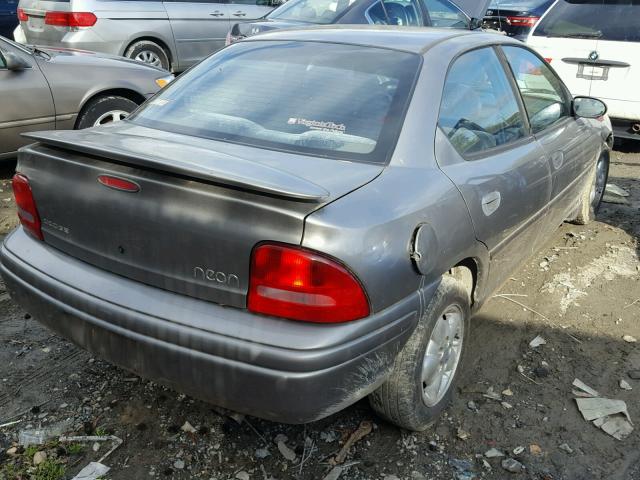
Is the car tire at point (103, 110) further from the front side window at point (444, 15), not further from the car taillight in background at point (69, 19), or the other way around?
the front side window at point (444, 15)

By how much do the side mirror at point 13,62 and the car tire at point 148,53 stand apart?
3256 millimetres

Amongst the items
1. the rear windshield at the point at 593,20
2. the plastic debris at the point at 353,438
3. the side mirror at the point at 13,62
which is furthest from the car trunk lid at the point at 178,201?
the rear windshield at the point at 593,20

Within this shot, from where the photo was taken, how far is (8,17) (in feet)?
A: 34.3

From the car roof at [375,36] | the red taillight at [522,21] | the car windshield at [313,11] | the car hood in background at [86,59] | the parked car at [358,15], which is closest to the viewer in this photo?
the car roof at [375,36]

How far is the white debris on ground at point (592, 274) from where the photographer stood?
4.01 metres

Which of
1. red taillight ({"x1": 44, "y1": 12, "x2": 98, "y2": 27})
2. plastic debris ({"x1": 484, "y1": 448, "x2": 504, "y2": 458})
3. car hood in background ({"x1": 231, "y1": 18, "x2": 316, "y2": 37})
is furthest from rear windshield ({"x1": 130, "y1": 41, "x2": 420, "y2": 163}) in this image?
red taillight ({"x1": 44, "y1": 12, "x2": 98, "y2": 27})

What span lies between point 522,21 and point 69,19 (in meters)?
7.58

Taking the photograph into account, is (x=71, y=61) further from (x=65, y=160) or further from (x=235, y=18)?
(x=235, y=18)

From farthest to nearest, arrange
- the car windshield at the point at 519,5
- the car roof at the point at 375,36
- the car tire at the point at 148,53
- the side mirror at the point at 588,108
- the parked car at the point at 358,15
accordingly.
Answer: the car windshield at the point at 519,5
the car tire at the point at 148,53
the parked car at the point at 358,15
the side mirror at the point at 588,108
the car roof at the point at 375,36

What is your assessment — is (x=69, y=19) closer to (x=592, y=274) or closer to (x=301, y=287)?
(x=592, y=274)

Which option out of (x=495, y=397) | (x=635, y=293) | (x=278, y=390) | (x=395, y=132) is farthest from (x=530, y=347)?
(x=278, y=390)

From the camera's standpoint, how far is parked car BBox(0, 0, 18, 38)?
10367 millimetres

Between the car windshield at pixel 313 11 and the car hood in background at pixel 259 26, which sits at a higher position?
the car windshield at pixel 313 11

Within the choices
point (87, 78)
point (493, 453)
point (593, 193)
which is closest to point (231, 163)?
point (493, 453)
